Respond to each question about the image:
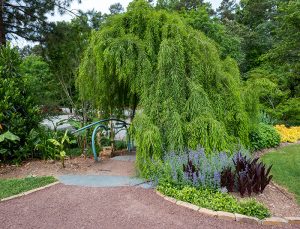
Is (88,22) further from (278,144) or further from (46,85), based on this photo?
(278,144)

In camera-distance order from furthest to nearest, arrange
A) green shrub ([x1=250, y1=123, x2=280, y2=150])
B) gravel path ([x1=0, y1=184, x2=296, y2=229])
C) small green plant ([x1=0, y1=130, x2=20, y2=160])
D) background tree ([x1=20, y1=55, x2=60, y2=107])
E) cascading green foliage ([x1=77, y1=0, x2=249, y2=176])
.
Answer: background tree ([x1=20, y1=55, x2=60, y2=107]), green shrub ([x1=250, y1=123, x2=280, y2=150]), small green plant ([x1=0, y1=130, x2=20, y2=160]), cascading green foliage ([x1=77, y1=0, x2=249, y2=176]), gravel path ([x1=0, y1=184, x2=296, y2=229])

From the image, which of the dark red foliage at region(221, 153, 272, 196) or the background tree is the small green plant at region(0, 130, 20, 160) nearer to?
the background tree

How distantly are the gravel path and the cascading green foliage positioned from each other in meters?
0.92

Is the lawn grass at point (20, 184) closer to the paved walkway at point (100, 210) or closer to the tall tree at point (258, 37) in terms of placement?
the paved walkway at point (100, 210)

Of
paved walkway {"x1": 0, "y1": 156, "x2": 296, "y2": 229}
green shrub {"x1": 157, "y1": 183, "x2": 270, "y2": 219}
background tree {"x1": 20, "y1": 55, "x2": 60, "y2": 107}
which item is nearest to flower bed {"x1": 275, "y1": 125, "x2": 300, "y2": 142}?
green shrub {"x1": 157, "y1": 183, "x2": 270, "y2": 219}

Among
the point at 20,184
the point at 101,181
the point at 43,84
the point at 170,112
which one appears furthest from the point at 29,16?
the point at 101,181

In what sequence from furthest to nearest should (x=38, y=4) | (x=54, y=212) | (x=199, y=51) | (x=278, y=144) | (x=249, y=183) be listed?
1. (x=38, y=4)
2. (x=278, y=144)
3. (x=199, y=51)
4. (x=249, y=183)
5. (x=54, y=212)

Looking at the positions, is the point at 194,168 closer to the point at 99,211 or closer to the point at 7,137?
the point at 99,211

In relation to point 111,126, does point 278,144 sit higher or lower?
lower

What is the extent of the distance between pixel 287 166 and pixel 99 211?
421 centimetres

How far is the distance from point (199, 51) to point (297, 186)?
2.93 metres

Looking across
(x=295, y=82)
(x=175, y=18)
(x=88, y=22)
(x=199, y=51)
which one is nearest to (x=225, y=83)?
(x=199, y=51)

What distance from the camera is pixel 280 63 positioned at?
41.4 feet

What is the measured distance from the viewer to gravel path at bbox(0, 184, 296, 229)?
3.08 metres
